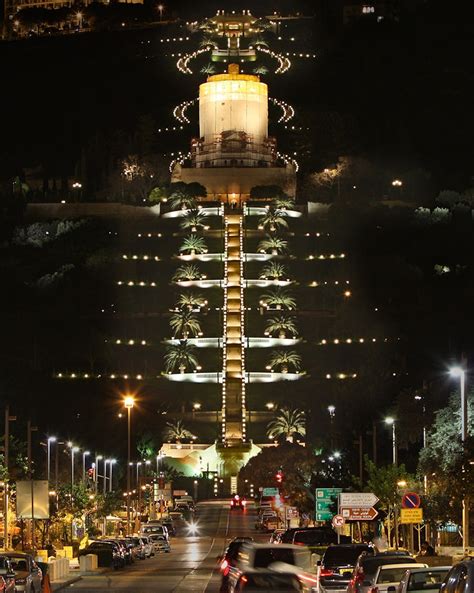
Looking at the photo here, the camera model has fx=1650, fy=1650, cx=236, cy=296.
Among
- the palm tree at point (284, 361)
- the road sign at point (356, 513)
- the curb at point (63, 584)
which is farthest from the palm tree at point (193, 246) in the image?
the road sign at point (356, 513)

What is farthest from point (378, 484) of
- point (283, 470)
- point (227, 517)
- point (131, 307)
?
point (131, 307)

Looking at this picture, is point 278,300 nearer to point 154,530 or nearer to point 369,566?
point 154,530

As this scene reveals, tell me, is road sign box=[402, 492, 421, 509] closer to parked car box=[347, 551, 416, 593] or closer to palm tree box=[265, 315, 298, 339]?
parked car box=[347, 551, 416, 593]

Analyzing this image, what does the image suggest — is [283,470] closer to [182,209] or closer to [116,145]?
[182,209]

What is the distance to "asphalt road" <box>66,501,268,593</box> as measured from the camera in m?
44.5

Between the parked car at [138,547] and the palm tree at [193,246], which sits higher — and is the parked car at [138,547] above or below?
below

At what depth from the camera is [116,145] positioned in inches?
7530

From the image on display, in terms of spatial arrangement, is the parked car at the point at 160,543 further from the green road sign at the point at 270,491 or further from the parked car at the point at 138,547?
the green road sign at the point at 270,491

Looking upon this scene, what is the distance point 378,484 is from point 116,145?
134407mm

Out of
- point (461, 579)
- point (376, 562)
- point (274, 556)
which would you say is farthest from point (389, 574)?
point (461, 579)

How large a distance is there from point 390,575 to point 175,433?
109672 mm

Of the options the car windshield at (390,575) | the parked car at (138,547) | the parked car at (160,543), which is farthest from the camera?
the parked car at (160,543)

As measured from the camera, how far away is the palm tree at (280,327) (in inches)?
5807

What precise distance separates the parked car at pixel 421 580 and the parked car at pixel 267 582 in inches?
84.5
